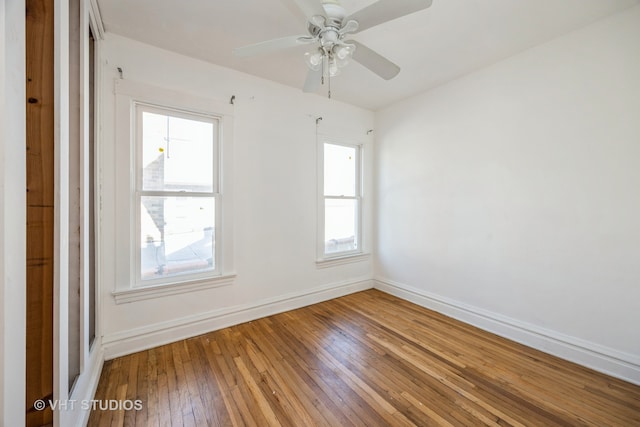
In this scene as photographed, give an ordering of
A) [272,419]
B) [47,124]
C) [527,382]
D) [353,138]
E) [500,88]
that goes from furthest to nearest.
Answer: [353,138]
[500,88]
[527,382]
[272,419]
[47,124]

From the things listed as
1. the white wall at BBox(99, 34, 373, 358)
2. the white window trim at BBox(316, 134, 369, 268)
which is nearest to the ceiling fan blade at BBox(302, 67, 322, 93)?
the white wall at BBox(99, 34, 373, 358)

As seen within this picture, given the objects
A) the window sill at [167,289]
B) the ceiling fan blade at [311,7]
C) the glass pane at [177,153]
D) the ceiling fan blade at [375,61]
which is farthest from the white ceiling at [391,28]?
the window sill at [167,289]

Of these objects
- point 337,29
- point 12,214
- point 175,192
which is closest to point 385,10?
point 337,29

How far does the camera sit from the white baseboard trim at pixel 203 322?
6.92 ft

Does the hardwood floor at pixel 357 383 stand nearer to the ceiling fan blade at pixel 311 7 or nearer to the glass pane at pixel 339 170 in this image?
the glass pane at pixel 339 170

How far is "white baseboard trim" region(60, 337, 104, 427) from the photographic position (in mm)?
1281

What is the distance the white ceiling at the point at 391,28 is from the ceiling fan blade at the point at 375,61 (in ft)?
1.22

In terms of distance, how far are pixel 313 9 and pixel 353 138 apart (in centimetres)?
232

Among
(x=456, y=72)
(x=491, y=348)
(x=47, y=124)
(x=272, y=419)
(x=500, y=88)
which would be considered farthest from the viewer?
(x=456, y=72)

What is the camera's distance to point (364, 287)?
12.4 feet

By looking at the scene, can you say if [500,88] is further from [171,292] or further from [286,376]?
[171,292]

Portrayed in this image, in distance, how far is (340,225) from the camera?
362cm

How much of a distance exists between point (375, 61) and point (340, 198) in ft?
6.60

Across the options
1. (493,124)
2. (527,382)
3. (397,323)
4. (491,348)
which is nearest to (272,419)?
(397,323)
